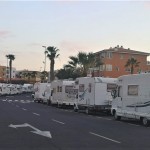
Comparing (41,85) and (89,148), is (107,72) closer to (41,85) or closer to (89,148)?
(41,85)

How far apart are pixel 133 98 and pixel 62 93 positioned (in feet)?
74.8

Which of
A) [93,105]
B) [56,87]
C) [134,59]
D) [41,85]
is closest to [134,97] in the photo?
[93,105]

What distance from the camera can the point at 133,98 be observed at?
1122 inches

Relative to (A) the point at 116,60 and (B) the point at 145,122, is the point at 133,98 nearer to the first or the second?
(B) the point at 145,122

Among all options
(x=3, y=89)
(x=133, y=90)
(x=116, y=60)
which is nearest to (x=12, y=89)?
(x=3, y=89)

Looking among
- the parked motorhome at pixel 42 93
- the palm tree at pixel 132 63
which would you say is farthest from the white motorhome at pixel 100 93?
the palm tree at pixel 132 63

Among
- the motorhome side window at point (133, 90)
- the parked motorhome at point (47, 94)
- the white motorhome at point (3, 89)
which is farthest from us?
the white motorhome at point (3, 89)

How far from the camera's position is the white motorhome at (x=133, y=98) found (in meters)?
26.7

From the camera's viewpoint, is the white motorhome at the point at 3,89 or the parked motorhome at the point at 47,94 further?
the white motorhome at the point at 3,89

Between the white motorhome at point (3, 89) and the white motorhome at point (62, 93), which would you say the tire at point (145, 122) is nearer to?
the white motorhome at point (62, 93)

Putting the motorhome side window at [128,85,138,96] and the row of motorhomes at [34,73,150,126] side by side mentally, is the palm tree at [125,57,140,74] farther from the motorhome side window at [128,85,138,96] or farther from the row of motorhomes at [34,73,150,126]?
the motorhome side window at [128,85,138,96]

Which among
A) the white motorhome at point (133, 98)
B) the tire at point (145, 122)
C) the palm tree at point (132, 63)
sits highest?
the palm tree at point (132, 63)

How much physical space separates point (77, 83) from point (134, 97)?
1364 cm

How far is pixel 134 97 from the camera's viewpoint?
28375 millimetres
